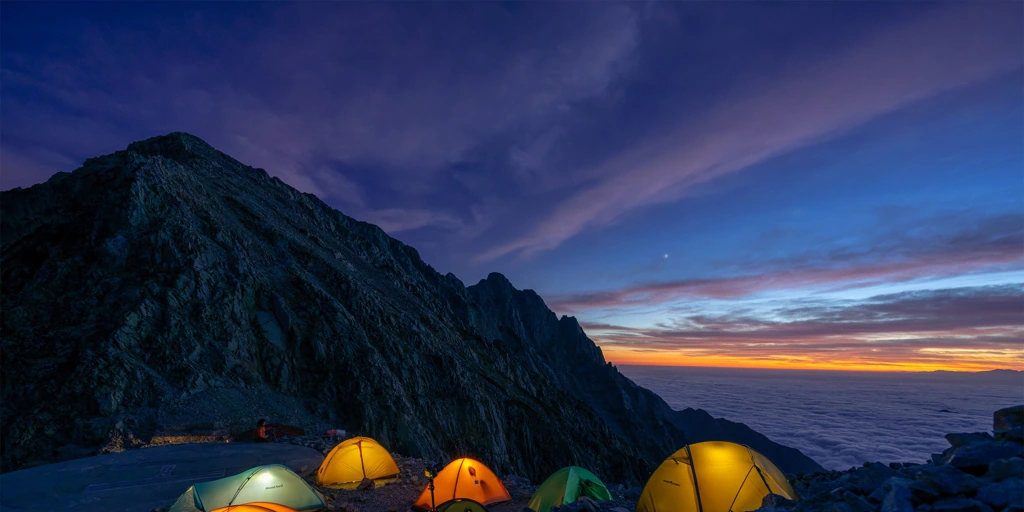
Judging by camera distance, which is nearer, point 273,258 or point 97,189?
point 97,189

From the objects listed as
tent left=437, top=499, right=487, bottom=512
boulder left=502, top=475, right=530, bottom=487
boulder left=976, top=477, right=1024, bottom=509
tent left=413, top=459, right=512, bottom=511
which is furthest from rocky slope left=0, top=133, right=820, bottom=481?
boulder left=976, top=477, right=1024, bottom=509

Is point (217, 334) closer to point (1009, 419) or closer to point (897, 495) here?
point (897, 495)

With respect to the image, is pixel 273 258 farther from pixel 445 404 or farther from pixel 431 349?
pixel 445 404

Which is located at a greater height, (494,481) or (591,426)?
(494,481)

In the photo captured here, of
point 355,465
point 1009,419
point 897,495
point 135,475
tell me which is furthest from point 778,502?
point 135,475

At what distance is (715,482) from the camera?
10656 mm

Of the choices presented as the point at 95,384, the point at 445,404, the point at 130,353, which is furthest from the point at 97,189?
the point at 445,404

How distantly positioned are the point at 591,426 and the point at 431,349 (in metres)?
31.6

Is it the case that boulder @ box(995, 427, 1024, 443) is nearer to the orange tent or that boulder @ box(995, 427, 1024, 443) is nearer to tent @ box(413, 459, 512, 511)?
tent @ box(413, 459, 512, 511)

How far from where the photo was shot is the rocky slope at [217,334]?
893 inches

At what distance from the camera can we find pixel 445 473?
47.4 feet

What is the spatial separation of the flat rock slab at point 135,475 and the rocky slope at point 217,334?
446cm

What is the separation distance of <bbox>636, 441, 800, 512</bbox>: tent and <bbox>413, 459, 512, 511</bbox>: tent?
5.28m

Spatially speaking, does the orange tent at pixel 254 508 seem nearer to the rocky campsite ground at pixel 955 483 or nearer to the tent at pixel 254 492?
the tent at pixel 254 492
